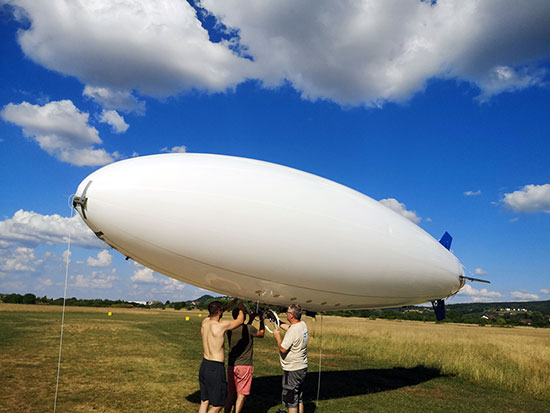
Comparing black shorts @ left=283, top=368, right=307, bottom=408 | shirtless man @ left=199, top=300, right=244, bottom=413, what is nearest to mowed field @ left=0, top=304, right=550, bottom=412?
black shorts @ left=283, top=368, right=307, bottom=408

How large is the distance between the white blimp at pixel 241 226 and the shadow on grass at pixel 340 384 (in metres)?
3.47

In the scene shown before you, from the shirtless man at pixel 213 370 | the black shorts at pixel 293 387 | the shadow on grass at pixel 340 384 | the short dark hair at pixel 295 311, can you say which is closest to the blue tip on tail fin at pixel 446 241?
the shadow on grass at pixel 340 384

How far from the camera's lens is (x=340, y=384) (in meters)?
12.7

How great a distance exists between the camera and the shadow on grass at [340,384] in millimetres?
9898

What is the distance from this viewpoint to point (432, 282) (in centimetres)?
983

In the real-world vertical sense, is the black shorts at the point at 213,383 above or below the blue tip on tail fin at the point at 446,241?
below

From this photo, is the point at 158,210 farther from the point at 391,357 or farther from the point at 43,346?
the point at 391,357

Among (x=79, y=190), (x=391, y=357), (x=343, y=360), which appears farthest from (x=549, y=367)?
(x=79, y=190)

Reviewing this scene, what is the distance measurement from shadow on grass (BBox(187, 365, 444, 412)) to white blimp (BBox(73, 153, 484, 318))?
347 cm

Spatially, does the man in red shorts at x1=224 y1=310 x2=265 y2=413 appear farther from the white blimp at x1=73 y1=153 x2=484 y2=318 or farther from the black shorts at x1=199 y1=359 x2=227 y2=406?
the black shorts at x1=199 y1=359 x2=227 y2=406

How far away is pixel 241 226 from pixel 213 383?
9.29 feet

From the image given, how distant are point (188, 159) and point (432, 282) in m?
6.80

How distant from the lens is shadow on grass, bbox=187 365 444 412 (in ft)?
32.5

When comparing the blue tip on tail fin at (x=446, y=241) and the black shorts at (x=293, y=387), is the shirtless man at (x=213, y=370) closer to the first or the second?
the black shorts at (x=293, y=387)
